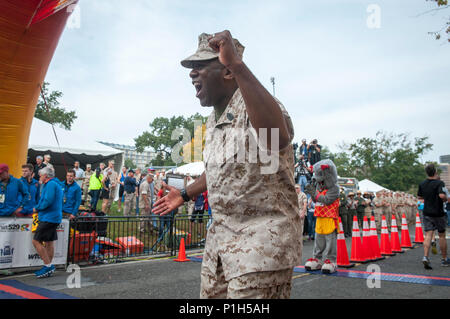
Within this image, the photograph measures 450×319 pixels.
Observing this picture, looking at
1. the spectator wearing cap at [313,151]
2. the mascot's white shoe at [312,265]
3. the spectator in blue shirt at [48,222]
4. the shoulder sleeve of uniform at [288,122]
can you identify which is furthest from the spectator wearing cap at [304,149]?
the shoulder sleeve of uniform at [288,122]

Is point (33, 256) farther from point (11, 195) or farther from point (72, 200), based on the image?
point (72, 200)

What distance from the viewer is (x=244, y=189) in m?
1.80

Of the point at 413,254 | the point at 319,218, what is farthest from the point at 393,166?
the point at 319,218

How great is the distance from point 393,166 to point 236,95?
2163 inches

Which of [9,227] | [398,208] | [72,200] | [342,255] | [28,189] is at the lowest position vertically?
[342,255]

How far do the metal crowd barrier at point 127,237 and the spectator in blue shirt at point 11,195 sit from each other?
109cm

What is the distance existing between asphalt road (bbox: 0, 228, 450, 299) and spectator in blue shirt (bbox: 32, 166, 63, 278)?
36 centimetres

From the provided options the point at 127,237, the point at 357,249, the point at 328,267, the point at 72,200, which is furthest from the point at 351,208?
A: the point at 72,200

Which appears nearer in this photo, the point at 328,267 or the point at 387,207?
the point at 328,267

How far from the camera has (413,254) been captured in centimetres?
946

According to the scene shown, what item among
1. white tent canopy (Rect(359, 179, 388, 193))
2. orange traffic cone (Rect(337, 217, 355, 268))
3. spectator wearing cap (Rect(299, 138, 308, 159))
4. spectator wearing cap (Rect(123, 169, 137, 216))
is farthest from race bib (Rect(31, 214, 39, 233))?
white tent canopy (Rect(359, 179, 388, 193))

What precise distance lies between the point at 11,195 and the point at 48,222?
3.74ft

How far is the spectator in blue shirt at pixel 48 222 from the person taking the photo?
6.60 meters
